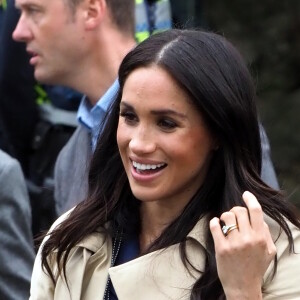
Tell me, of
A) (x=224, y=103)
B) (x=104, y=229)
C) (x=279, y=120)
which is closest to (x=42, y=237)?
(x=104, y=229)

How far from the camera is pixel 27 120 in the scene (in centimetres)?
590

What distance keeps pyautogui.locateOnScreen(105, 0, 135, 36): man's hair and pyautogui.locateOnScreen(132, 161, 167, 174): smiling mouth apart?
1.79 metres

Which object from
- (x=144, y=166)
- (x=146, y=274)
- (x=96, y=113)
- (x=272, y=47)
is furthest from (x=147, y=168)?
(x=272, y=47)

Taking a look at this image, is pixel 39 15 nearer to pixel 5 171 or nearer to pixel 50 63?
pixel 50 63

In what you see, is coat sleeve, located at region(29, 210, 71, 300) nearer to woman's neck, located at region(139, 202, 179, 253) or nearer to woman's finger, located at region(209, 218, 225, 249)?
woman's neck, located at region(139, 202, 179, 253)

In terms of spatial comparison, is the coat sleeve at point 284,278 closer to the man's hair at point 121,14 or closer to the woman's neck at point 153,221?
the woman's neck at point 153,221

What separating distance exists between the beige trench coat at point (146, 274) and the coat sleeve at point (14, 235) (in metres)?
0.99

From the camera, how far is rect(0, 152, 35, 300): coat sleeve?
4215 mm

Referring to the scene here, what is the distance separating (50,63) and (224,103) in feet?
5.97

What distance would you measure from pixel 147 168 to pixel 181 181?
0.31 feet

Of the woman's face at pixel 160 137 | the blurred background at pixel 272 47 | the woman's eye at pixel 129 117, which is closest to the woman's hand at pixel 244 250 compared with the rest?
the woman's face at pixel 160 137

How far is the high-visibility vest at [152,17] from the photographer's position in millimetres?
5812

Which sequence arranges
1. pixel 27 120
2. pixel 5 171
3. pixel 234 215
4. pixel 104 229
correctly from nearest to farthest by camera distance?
pixel 234 215 < pixel 104 229 < pixel 5 171 < pixel 27 120

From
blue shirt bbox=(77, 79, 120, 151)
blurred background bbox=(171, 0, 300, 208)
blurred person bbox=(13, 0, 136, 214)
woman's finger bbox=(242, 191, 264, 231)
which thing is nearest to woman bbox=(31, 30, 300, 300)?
woman's finger bbox=(242, 191, 264, 231)
